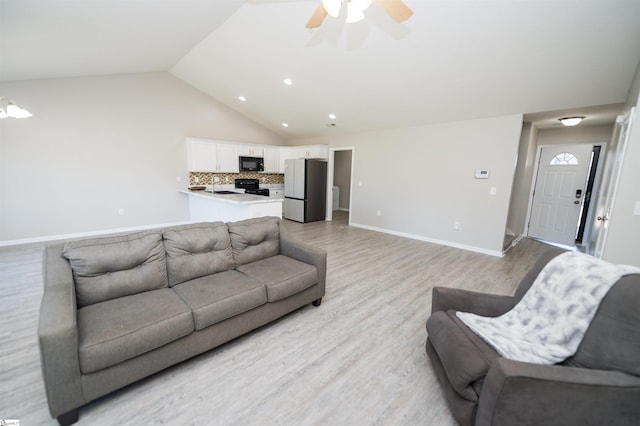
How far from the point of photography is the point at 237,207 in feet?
13.9

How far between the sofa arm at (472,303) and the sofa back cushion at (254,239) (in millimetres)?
1685

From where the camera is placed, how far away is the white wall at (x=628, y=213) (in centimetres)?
227

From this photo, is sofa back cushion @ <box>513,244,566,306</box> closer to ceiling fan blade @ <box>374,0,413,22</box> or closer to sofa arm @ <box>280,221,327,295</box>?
sofa arm @ <box>280,221,327,295</box>

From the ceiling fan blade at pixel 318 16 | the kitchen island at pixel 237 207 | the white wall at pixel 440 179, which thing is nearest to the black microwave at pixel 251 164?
the kitchen island at pixel 237 207

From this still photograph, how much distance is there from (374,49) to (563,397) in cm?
366

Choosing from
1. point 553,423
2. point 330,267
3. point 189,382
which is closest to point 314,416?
point 189,382

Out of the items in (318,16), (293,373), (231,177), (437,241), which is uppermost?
(318,16)

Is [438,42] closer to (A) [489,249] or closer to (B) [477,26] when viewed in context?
(B) [477,26]

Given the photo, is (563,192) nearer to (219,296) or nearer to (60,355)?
(219,296)

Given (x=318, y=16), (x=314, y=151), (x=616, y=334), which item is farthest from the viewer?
(x=314, y=151)

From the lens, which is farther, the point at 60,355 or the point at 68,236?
the point at 68,236

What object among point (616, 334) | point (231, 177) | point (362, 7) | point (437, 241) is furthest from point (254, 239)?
point (231, 177)

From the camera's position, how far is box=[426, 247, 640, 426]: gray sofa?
1093 millimetres

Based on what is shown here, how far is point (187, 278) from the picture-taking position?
2199mm
